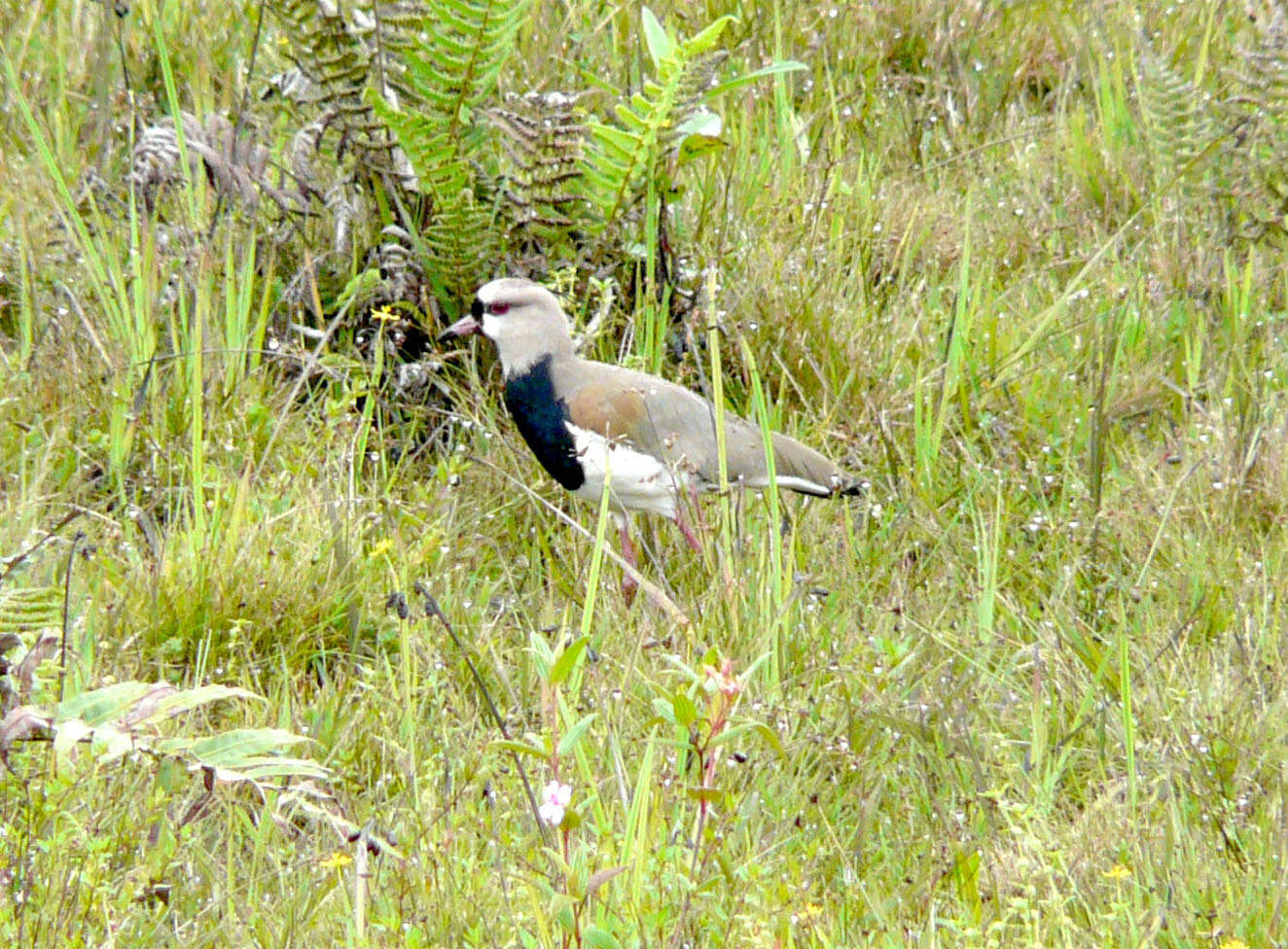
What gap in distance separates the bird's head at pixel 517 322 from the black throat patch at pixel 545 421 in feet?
0.16

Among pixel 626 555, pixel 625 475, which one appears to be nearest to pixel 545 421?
pixel 625 475

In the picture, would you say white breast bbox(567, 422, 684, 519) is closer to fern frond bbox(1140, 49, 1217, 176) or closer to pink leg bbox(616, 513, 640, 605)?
pink leg bbox(616, 513, 640, 605)

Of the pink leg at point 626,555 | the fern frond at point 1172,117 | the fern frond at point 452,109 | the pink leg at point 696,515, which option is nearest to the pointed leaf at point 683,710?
the pink leg at point 696,515

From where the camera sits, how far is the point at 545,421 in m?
5.14

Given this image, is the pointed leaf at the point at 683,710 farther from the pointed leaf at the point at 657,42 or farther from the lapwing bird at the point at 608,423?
the pointed leaf at the point at 657,42

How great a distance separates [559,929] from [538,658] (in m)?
0.49

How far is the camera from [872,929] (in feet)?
10.0

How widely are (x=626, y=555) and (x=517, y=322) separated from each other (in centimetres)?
83

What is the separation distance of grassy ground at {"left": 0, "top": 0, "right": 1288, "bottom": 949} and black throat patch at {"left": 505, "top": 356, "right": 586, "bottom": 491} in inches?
4.9

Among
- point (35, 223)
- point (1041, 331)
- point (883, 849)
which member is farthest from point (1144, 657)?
point (35, 223)

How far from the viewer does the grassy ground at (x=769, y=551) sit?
2.92 m

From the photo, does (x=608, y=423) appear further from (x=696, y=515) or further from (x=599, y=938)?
(x=599, y=938)

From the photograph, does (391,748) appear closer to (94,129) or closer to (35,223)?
(35,223)

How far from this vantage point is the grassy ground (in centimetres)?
292
